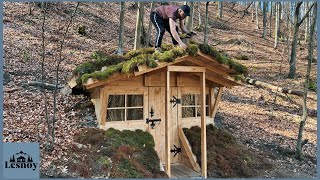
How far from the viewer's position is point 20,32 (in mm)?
14570

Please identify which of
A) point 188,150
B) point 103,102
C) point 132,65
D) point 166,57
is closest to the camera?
point 132,65

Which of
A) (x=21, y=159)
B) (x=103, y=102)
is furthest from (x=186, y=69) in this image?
(x=21, y=159)

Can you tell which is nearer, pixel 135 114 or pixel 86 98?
pixel 135 114

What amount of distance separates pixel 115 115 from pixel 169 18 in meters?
2.72

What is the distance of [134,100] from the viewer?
7918 millimetres

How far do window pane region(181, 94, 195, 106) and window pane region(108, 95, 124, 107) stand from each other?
1879mm

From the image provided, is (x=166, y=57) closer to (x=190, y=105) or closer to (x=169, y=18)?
(x=169, y=18)

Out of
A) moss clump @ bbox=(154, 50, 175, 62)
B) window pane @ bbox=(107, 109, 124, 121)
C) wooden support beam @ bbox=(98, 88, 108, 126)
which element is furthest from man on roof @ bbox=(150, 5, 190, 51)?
window pane @ bbox=(107, 109, 124, 121)

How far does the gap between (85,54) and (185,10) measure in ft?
25.7

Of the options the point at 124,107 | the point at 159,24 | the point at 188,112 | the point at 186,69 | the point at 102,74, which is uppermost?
the point at 159,24

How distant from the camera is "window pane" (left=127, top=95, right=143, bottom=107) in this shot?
25.8ft

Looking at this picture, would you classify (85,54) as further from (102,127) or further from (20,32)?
(102,127)

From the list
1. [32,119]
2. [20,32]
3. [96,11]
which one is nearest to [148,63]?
[32,119]

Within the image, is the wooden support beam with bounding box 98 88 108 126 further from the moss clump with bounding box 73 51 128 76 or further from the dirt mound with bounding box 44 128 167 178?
the moss clump with bounding box 73 51 128 76
